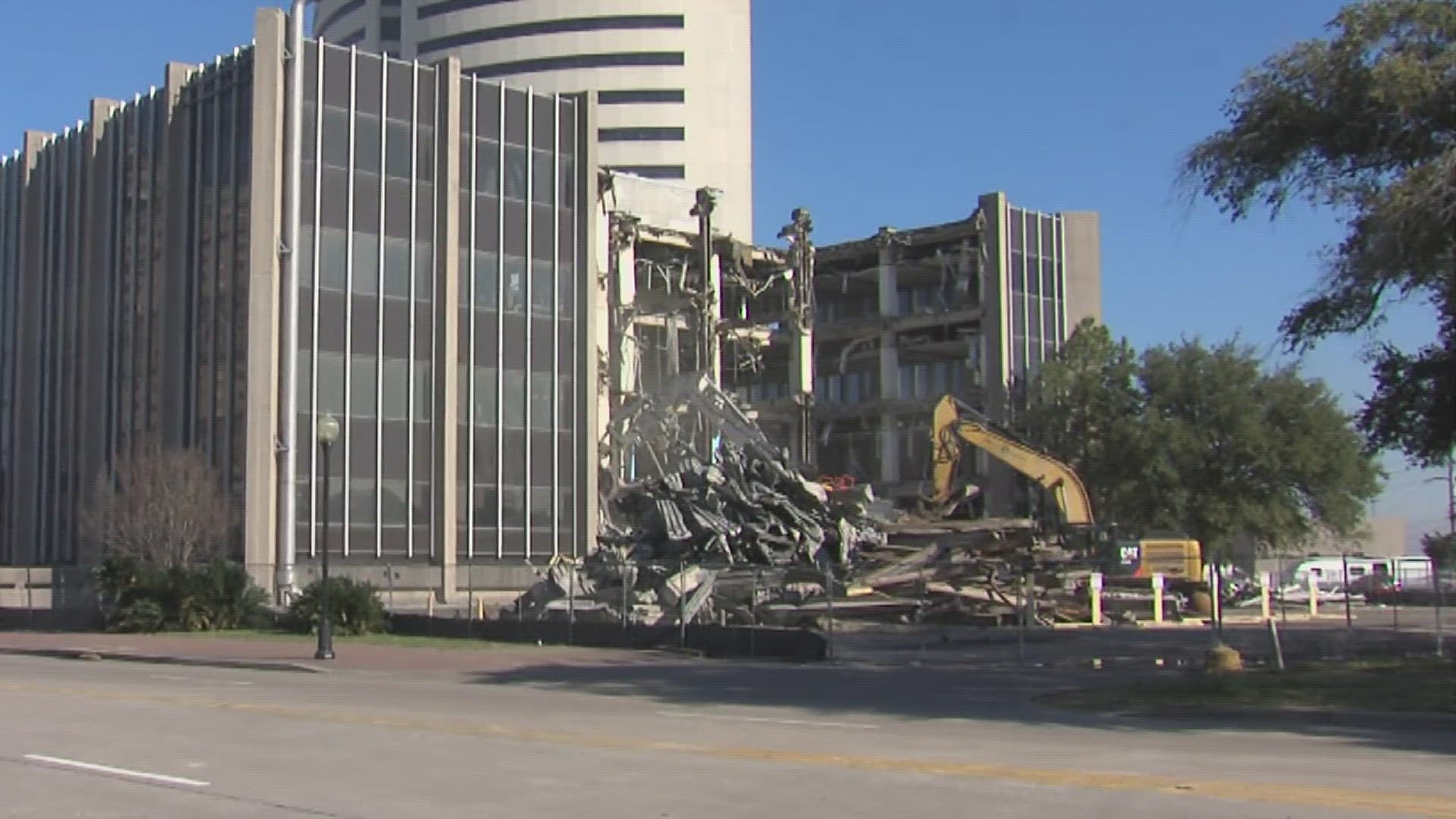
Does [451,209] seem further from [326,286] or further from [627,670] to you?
[627,670]

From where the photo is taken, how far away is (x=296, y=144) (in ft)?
174

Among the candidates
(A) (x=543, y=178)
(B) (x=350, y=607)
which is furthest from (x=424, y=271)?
(B) (x=350, y=607)

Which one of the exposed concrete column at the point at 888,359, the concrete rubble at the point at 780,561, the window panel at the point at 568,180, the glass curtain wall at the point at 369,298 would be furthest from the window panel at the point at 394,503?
the exposed concrete column at the point at 888,359

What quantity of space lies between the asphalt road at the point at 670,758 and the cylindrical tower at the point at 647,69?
92710 mm

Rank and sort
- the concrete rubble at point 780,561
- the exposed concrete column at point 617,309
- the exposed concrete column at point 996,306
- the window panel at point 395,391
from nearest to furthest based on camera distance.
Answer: the concrete rubble at point 780,561, the window panel at point 395,391, the exposed concrete column at point 617,309, the exposed concrete column at point 996,306

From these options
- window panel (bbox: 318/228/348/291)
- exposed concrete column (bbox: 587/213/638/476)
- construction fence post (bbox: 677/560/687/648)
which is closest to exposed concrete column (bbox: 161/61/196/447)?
window panel (bbox: 318/228/348/291)

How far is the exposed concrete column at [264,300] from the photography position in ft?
169

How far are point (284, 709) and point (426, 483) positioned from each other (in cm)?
3807

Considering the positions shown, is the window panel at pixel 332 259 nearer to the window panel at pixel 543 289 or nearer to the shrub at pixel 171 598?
the window panel at pixel 543 289

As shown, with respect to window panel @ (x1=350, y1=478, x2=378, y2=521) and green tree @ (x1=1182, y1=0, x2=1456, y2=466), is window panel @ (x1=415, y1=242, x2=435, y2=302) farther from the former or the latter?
green tree @ (x1=1182, y1=0, x2=1456, y2=466)

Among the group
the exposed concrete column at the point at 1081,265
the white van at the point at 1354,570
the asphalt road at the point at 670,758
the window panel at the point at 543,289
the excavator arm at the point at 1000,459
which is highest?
the exposed concrete column at the point at 1081,265

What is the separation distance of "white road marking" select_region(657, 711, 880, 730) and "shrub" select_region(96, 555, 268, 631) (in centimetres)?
2644

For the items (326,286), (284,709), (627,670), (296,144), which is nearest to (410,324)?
(326,286)

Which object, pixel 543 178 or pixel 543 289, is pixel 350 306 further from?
pixel 543 178
